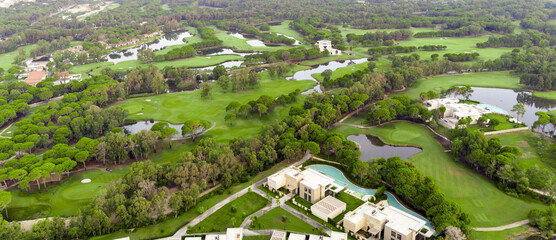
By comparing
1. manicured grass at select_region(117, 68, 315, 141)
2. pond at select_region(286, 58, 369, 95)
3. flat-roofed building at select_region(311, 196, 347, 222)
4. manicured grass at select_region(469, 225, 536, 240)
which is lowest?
manicured grass at select_region(469, 225, 536, 240)

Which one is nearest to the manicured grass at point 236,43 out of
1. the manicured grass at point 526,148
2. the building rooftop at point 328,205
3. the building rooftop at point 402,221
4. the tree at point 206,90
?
the tree at point 206,90

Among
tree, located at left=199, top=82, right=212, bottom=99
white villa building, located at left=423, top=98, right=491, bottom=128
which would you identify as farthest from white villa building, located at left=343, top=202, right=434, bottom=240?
tree, located at left=199, top=82, right=212, bottom=99

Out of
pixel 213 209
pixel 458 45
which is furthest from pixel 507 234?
pixel 458 45

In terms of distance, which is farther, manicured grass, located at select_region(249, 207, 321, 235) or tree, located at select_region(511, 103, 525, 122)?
tree, located at select_region(511, 103, 525, 122)

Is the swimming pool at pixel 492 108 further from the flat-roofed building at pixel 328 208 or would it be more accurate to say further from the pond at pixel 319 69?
the flat-roofed building at pixel 328 208

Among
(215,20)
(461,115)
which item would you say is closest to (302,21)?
(215,20)

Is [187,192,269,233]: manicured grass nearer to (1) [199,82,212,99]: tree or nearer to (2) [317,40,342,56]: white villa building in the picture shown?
(1) [199,82,212,99]: tree

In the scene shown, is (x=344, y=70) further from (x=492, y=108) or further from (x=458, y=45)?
(x=458, y=45)
